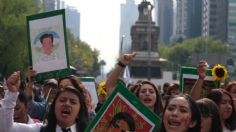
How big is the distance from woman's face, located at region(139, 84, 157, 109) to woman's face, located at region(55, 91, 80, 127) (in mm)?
1782

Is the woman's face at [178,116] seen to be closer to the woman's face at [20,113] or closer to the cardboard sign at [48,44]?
the woman's face at [20,113]

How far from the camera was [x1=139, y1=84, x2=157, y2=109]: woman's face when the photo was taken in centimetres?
709

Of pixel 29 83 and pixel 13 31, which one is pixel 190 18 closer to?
pixel 13 31

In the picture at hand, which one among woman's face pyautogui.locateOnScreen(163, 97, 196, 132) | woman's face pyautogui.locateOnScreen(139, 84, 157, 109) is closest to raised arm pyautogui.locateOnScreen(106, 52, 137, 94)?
woman's face pyautogui.locateOnScreen(139, 84, 157, 109)

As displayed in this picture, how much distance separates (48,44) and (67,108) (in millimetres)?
3078

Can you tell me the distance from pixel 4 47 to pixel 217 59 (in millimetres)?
26506

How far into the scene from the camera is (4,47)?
42.1m

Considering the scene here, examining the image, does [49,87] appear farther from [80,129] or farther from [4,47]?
[4,47]

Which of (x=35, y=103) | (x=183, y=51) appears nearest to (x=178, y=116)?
(x=35, y=103)

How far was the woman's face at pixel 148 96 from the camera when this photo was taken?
7.09 metres

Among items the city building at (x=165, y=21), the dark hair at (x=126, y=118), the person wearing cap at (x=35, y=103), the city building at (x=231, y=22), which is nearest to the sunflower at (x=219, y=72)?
the person wearing cap at (x=35, y=103)

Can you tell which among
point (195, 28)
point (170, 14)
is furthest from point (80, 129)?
point (170, 14)

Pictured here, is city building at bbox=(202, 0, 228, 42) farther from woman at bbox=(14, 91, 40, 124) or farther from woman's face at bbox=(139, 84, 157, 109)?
woman at bbox=(14, 91, 40, 124)

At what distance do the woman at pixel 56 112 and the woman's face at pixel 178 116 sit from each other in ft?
2.58
